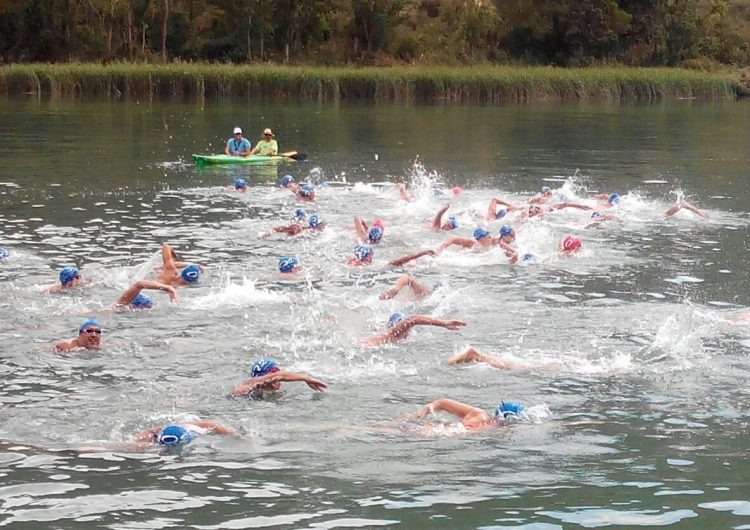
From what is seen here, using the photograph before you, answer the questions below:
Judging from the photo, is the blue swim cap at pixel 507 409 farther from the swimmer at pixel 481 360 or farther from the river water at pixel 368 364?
the swimmer at pixel 481 360

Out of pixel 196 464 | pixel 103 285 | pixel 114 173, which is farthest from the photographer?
pixel 114 173

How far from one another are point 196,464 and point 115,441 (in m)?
1.00

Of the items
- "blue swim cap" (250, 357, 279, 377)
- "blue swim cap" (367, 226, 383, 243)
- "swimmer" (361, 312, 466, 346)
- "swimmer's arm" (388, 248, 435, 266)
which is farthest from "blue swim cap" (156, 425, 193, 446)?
"blue swim cap" (367, 226, 383, 243)

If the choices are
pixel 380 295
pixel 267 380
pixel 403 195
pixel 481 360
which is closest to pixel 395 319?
pixel 481 360

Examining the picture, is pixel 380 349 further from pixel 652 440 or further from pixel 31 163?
pixel 31 163

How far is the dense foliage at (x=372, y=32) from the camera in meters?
70.8

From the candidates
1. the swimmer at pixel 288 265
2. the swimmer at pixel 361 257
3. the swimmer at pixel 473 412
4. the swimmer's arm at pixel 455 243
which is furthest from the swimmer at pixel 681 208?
the swimmer at pixel 473 412

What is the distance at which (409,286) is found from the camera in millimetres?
16703

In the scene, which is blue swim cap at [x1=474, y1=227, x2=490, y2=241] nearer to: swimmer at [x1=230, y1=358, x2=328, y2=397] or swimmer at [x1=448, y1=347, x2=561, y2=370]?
swimmer at [x1=448, y1=347, x2=561, y2=370]

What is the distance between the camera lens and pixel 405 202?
83.4ft

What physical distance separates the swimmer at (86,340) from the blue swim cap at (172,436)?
3458 mm

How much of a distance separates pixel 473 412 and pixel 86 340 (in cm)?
500

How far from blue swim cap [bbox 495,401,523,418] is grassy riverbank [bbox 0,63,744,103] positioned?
4733 centimetres

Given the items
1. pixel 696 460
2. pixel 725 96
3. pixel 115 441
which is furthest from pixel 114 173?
pixel 725 96
